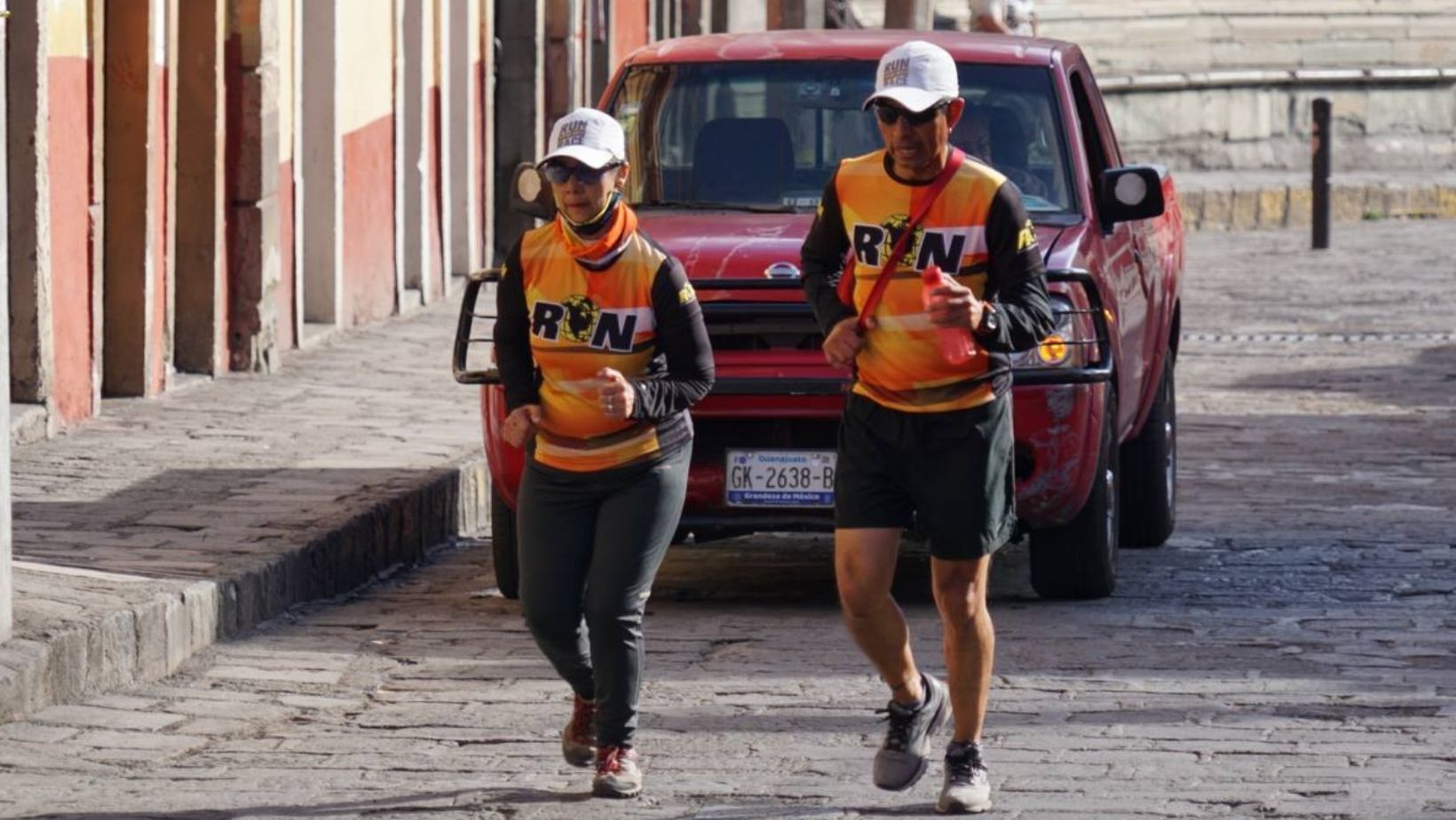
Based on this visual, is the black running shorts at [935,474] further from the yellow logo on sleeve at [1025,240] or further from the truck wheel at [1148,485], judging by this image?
the truck wheel at [1148,485]

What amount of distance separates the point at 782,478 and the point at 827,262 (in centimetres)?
243

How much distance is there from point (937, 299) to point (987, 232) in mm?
397

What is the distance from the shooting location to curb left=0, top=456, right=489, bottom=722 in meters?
7.88

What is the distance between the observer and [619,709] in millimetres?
6855

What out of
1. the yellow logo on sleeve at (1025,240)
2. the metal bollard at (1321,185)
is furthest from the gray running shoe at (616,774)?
the metal bollard at (1321,185)

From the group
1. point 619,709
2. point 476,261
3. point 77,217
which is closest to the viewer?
point 619,709

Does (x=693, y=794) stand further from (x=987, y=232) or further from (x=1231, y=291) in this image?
(x=1231, y=291)

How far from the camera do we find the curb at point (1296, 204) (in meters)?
35.0

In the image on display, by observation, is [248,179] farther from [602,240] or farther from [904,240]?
[904,240]

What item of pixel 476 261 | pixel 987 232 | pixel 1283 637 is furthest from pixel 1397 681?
pixel 476 261

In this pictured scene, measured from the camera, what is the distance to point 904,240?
6777 millimetres

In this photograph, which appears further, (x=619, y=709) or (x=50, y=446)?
(x=50, y=446)

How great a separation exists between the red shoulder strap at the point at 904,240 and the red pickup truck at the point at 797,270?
231cm

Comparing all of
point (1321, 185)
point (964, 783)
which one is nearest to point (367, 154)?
point (964, 783)
